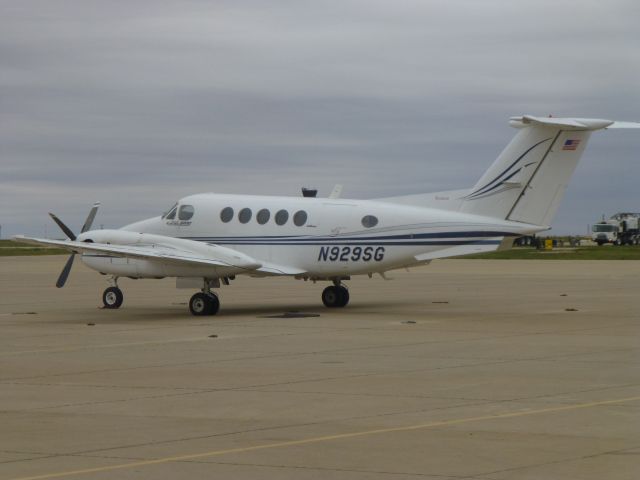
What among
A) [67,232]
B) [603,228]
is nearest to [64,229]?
[67,232]

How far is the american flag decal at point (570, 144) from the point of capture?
2688 cm

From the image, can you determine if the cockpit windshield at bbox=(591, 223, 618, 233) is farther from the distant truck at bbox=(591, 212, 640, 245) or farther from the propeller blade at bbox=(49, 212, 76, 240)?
the propeller blade at bbox=(49, 212, 76, 240)

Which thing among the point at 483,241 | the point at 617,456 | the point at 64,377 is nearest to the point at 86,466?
the point at 617,456

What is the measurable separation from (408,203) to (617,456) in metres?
18.4

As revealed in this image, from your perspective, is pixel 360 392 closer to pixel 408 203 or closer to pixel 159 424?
pixel 159 424

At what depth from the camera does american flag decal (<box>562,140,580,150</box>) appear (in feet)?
88.2

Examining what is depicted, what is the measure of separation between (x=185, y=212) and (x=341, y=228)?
4.56m

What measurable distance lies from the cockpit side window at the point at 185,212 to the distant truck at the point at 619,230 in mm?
90917

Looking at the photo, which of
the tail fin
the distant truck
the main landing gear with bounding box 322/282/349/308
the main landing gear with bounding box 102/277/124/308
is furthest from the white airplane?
the distant truck

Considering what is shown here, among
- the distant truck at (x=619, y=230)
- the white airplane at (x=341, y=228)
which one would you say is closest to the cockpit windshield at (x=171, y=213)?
the white airplane at (x=341, y=228)

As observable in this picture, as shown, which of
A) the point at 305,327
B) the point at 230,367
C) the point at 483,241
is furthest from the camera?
the point at 483,241

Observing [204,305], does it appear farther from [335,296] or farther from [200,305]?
[335,296]

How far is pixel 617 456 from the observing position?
10344mm

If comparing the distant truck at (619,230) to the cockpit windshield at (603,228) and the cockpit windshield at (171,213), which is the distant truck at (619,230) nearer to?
the cockpit windshield at (603,228)
